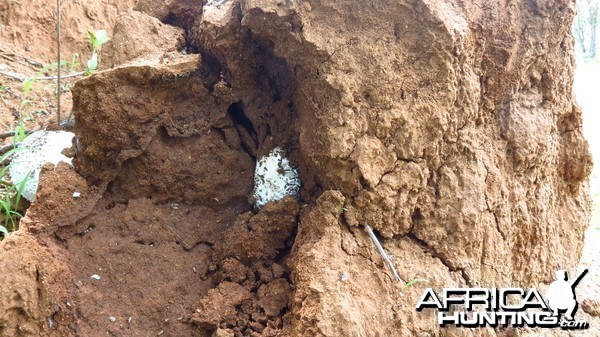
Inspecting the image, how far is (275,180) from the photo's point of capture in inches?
95.1

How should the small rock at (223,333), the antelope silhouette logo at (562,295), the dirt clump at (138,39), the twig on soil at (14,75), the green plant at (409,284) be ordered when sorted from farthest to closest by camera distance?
the twig on soil at (14,75) → the antelope silhouette logo at (562,295) → the dirt clump at (138,39) → the green plant at (409,284) → the small rock at (223,333)

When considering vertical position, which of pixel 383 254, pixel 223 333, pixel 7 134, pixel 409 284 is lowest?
pixel 223 333

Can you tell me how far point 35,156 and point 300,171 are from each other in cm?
141

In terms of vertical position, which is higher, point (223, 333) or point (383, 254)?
point (383, 254)

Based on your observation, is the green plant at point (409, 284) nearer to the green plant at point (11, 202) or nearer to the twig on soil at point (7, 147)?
the green plant at point (11, 202)

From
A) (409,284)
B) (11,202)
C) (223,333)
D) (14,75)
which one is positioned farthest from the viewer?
(14,75)

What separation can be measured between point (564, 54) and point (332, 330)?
2.01 m

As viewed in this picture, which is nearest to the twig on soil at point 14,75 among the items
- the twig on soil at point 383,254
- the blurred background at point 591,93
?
the twig on soil at point 383,254

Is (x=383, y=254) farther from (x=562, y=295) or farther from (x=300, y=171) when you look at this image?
(x=562, y=295)

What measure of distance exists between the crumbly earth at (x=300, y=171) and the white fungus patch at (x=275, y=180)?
0.07 m

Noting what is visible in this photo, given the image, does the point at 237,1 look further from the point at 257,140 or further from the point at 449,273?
the point at 449,273

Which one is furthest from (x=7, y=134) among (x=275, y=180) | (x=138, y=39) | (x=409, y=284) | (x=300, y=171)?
(x=409, y=284)

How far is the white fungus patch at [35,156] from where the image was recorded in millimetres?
2586

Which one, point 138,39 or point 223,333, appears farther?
point 138,39
